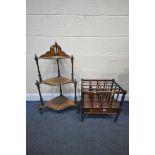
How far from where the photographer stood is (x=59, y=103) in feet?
7.41

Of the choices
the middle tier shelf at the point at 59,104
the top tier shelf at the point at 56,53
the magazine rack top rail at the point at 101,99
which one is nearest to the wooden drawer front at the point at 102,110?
the magazine rack top rail at the point at 101,99

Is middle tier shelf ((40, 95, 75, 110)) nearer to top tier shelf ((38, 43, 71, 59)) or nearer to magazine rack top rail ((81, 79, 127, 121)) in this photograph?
magazine rack top rail ((81, 79, 127, 121))

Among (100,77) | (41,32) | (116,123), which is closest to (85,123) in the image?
(116,123)

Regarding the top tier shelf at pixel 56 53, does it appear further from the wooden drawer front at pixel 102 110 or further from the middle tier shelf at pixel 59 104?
the wooden drawer front at pixel 102 110

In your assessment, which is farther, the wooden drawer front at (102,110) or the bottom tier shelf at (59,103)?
the bottom tier shelf at (59,103)

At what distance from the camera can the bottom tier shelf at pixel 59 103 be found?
217 centimetres

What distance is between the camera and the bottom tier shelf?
2.17m

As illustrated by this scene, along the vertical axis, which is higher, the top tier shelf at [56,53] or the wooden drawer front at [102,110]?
the top tier shelf at [56,53]

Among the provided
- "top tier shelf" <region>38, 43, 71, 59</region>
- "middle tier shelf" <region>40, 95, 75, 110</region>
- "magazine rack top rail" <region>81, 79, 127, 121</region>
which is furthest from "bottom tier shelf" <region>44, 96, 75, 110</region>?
"top tier shelf" <region>38, 43, 71, 59</region>

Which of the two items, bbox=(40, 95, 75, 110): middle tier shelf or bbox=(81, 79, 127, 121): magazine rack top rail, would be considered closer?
bbox=(81, 79, 127, 121): magazine rack top rail

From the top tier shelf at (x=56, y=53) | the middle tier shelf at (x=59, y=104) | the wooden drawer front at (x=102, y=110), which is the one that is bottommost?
Answer: the wooden drawer front at (x=102, y=110)
